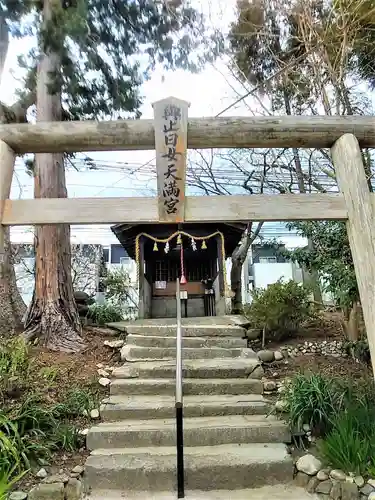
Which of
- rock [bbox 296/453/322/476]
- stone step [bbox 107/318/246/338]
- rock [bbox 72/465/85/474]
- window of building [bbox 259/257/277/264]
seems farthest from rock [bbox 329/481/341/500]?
window of building [bbox 259/257/277/264]

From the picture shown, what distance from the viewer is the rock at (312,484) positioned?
124 inches

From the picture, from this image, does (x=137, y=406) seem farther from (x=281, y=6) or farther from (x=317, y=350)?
(x=281, y=6)

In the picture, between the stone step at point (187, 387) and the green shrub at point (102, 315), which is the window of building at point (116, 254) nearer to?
the green shrub at point (102, 315)

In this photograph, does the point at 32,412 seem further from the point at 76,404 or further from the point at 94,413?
the point at 94,413

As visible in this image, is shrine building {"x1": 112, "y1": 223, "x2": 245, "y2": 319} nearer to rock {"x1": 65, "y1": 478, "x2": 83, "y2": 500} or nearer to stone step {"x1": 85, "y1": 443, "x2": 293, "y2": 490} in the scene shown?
stone step {"x1": 85, "y1": 443, "x2": 293, "y2": 490}

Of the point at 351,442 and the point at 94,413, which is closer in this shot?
the point at 351,442

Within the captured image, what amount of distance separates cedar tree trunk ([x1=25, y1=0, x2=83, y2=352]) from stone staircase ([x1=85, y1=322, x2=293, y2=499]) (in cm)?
111

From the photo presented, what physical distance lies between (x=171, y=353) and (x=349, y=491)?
286cm

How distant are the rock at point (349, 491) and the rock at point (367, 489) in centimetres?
5

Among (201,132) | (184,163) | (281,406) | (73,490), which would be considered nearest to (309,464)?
(281,406)

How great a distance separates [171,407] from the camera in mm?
4145

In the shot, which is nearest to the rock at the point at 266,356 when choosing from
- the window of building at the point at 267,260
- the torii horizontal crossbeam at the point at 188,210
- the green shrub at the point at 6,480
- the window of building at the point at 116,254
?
the torii horizontal crossbeam at the point at 188,210

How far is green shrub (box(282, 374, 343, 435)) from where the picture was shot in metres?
3.68

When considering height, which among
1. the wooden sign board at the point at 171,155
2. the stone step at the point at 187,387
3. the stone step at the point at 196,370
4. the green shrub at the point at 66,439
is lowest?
the green shrub at the point at 66,439
